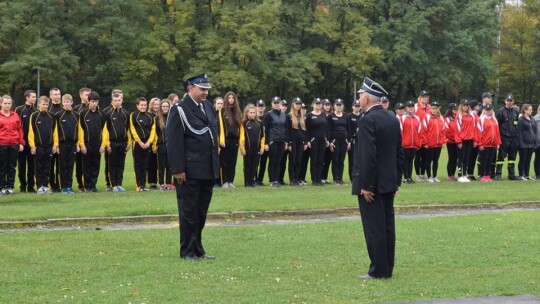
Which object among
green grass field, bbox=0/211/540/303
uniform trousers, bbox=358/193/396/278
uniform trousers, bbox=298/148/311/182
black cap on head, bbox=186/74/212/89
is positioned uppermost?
black cap on head, bbox=186/74/212/89

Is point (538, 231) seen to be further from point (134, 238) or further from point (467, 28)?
point (467, 28)

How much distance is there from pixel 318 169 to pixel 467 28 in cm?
4944

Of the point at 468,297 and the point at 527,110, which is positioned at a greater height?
the point at 527,110


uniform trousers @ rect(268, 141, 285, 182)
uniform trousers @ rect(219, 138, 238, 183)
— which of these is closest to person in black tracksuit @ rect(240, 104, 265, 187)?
uniform trousers @ rect(219, 138, 238, 183)

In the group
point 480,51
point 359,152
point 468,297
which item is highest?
point 480,51

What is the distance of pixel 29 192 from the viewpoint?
22016 mm

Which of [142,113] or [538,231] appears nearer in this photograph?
[538,231]

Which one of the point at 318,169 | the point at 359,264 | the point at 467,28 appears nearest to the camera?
the point at 359,264

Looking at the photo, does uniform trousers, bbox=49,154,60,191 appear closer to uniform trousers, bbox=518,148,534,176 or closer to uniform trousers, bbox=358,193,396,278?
uniform trousers, bbox=358,193,396,278

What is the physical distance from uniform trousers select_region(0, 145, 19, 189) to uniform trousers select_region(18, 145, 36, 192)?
1.61 feet

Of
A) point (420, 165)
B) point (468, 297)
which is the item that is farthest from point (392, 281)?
point (420, 165)

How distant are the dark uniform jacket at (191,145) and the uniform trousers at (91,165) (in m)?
10.2

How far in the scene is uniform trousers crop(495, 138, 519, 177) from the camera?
27.4 metres

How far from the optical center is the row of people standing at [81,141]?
21.7 meters
